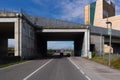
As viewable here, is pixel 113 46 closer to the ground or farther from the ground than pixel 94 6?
closer to the ground

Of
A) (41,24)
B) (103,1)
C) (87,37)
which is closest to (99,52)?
(87,37)

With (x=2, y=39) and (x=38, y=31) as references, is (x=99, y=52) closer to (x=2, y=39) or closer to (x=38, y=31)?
(x=38, y=31)

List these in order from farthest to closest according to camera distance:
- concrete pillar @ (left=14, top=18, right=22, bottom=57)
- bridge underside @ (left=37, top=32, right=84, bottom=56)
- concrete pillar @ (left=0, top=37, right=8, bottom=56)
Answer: concrete pillar @ (left=0, top=37, right=8, bottom=56) → bridge underside @ (left=37, top=32, right=84, bottom=56) → concrete pillar @ (left=14, top=18, right=22, bottom=57)

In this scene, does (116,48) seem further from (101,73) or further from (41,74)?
(41,74)

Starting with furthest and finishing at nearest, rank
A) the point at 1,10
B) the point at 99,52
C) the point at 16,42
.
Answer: the point at 99,52, the point at 1,10, the point at 16,42

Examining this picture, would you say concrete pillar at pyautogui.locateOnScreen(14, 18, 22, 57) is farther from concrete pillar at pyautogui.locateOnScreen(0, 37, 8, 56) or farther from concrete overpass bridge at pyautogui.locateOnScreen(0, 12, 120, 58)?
concrete pillar at pyautogui.locateOnScreen(0, 37, 8, 56)

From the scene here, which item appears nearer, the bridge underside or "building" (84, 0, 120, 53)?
the bridge underside

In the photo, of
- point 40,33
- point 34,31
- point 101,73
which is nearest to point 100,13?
point 40,33

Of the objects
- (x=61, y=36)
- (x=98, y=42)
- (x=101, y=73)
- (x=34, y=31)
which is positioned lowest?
(x=101, y=73)

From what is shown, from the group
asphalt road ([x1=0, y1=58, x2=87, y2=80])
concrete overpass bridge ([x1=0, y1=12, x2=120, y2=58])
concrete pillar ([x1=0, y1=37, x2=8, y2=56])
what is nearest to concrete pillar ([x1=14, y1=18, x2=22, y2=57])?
concrete overpass bridge ([x1=0, y1=12, x2=120, y2=58])

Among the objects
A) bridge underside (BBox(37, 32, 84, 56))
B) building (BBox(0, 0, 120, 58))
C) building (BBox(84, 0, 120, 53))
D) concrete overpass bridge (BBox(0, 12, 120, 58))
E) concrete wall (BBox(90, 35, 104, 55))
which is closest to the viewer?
concrete overpass bridge (BBox(0, 12, 120, 58))

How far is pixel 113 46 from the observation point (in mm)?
119938

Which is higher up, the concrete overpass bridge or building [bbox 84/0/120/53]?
building [bbox 84/0/120/53]

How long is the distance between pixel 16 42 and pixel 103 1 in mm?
119662
